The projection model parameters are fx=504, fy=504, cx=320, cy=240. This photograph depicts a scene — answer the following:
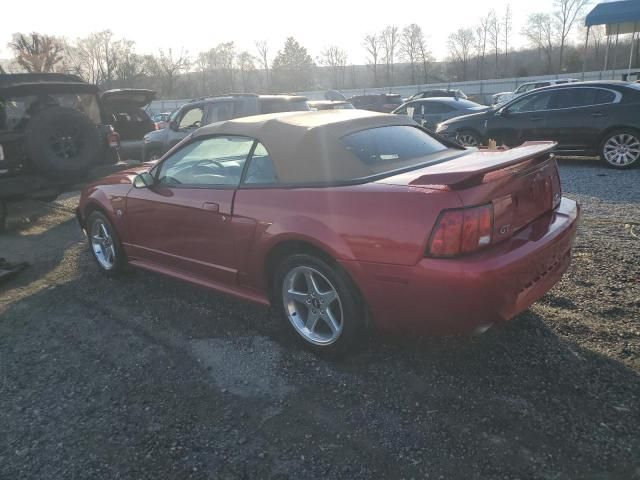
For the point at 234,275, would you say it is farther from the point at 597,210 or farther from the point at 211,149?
the point at 597,210

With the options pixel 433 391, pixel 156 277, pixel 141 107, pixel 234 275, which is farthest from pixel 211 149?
pixel 141 107

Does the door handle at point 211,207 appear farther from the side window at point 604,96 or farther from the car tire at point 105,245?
the side window at point 604,96

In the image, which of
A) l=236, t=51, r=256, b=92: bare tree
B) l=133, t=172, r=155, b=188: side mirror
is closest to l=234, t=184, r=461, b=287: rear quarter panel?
l=133, t=172, r=155, b=188: side mirror

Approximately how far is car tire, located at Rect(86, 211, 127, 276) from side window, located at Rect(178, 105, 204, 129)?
5.30m

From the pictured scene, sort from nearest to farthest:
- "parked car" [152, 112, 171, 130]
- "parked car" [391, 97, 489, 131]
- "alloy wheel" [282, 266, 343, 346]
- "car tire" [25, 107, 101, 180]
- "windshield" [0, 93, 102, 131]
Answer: "alloy wheel" [282, 266, 343, 346], "car tire" [25, 107, 101, 180], "windshield" [0, 93, 102, 131], "parked car" [391, 97, 489, 131], "parked car" [152, 112, 171, 130]

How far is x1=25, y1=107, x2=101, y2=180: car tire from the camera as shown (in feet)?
21.5

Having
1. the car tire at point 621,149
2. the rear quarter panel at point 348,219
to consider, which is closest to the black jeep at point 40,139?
the rear quarter panel at point 348,219

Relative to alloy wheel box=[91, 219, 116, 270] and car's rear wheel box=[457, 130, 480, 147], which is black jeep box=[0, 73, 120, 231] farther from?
car's rear wheel box=[457, 130, 480, 147]

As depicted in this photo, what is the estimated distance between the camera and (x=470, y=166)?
9.39 feet

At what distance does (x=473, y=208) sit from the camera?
2.55 metres

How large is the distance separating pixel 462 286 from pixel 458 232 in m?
0.27

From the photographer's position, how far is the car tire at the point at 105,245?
187 inches

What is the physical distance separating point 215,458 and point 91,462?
23.7 inches

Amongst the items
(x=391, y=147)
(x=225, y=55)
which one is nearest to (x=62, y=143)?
(x=391, y=147)
